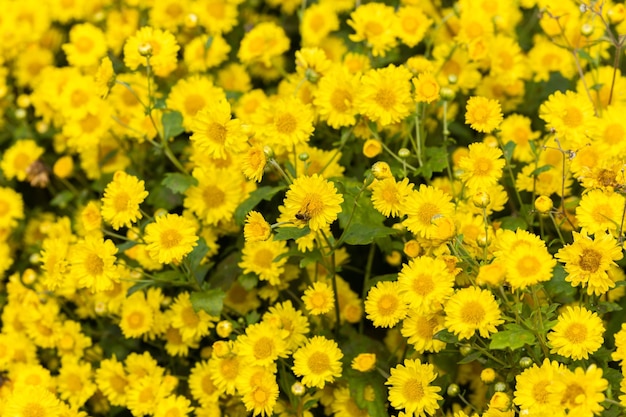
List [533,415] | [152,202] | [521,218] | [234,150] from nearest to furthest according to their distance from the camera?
[533,415] < [234,150] < [521,218] < [152,202]

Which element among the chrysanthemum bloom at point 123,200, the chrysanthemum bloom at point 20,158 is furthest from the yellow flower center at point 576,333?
the chrysanthemum bloom at point 20,158

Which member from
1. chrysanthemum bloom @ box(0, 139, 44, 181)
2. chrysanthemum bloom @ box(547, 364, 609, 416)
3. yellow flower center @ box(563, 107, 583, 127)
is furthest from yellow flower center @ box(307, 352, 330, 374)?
chrysanthemum bloom @ box(0, 139, 44, 181)

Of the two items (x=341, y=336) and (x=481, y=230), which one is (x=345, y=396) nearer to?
(x=341, y=336)

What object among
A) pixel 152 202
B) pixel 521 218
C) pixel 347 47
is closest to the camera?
pixel 521 218

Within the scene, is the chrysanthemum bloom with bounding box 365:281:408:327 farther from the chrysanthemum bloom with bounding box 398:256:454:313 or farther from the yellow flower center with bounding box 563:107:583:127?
the yellow flower center with bounding box 563:107:583:127

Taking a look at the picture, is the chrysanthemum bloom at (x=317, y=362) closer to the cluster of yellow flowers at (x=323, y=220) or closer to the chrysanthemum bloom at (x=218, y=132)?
the cluster of yellow flowers at (x=323, y=220)

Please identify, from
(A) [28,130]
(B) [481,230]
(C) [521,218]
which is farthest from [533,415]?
(A) [28,130]
